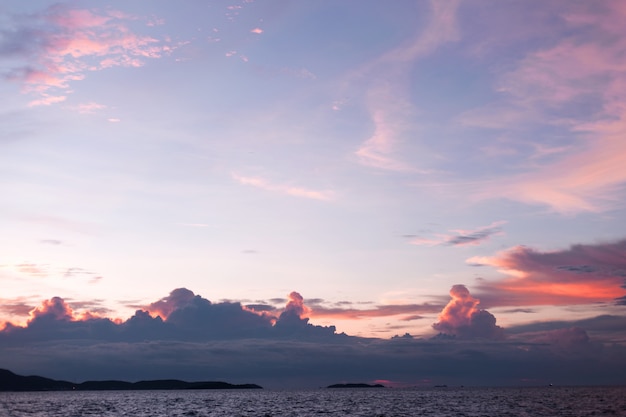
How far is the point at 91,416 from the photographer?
167 m

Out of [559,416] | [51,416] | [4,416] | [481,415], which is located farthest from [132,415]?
[559,416]

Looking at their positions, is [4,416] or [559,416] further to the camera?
[4,416]

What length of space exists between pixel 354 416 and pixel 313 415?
43.5 feet

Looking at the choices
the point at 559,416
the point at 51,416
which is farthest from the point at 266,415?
the point at 559,416

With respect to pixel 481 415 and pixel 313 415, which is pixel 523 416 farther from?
pixel 313 415

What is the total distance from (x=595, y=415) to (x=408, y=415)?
4558 centimetres

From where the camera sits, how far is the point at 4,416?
566ft

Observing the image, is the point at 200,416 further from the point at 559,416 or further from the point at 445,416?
the point at 559,416

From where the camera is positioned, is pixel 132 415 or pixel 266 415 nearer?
pixel 266 415

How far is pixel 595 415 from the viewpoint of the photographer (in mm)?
148500

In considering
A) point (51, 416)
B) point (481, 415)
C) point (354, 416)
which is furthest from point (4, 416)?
point (481, 415)

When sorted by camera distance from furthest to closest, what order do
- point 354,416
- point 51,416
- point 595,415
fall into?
point 51,416
point 354,416
point 595,415

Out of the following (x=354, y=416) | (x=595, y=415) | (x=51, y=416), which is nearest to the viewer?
(x=595, y=415)

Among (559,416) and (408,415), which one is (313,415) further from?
(559,416)
